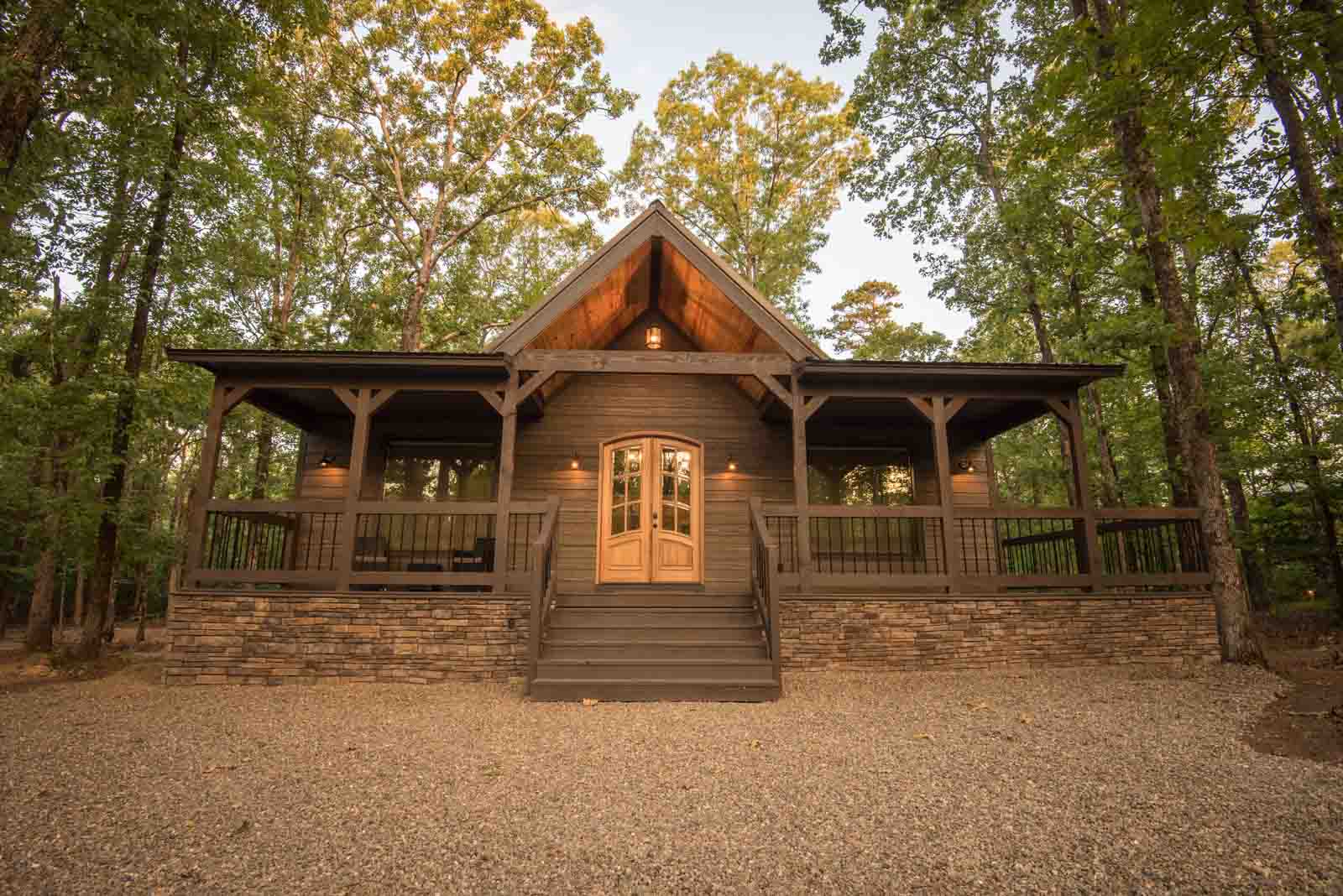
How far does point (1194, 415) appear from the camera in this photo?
668 cm

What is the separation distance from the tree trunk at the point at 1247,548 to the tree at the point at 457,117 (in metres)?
15.1

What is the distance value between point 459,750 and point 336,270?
1436cm

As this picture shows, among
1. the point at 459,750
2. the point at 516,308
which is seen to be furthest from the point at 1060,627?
the point at 516,308

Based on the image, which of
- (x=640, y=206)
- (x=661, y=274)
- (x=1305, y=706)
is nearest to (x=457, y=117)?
(x=640, y=206)

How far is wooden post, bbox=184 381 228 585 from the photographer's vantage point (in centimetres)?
660

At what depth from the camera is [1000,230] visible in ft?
38.8

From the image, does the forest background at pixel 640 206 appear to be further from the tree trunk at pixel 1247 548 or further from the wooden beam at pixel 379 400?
the wooden beam at pixel 379 400

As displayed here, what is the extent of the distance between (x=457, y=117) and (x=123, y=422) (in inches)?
387

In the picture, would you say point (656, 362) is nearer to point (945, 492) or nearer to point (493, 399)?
point (493, 399)

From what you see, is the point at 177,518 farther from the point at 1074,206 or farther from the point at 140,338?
the point at 1074,206

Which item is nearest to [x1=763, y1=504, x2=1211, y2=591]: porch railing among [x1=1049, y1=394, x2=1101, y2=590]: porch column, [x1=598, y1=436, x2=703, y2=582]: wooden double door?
[x1=1049, y1=394, x2=1101, y2=590]: porch column

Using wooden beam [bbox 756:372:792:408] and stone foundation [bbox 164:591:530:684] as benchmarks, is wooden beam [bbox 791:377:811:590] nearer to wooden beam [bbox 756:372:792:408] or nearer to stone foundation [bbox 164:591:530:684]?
wooden beam [bbox 756:372:792:408]

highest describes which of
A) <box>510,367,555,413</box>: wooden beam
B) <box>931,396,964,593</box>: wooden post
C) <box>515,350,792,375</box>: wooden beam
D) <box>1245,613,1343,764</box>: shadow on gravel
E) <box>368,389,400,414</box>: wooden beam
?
<box>515,350,792,375</box>: wooden beam

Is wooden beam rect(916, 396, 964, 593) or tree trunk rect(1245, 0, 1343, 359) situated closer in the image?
tree trunk rect(1245, 0, 1343, 359)
